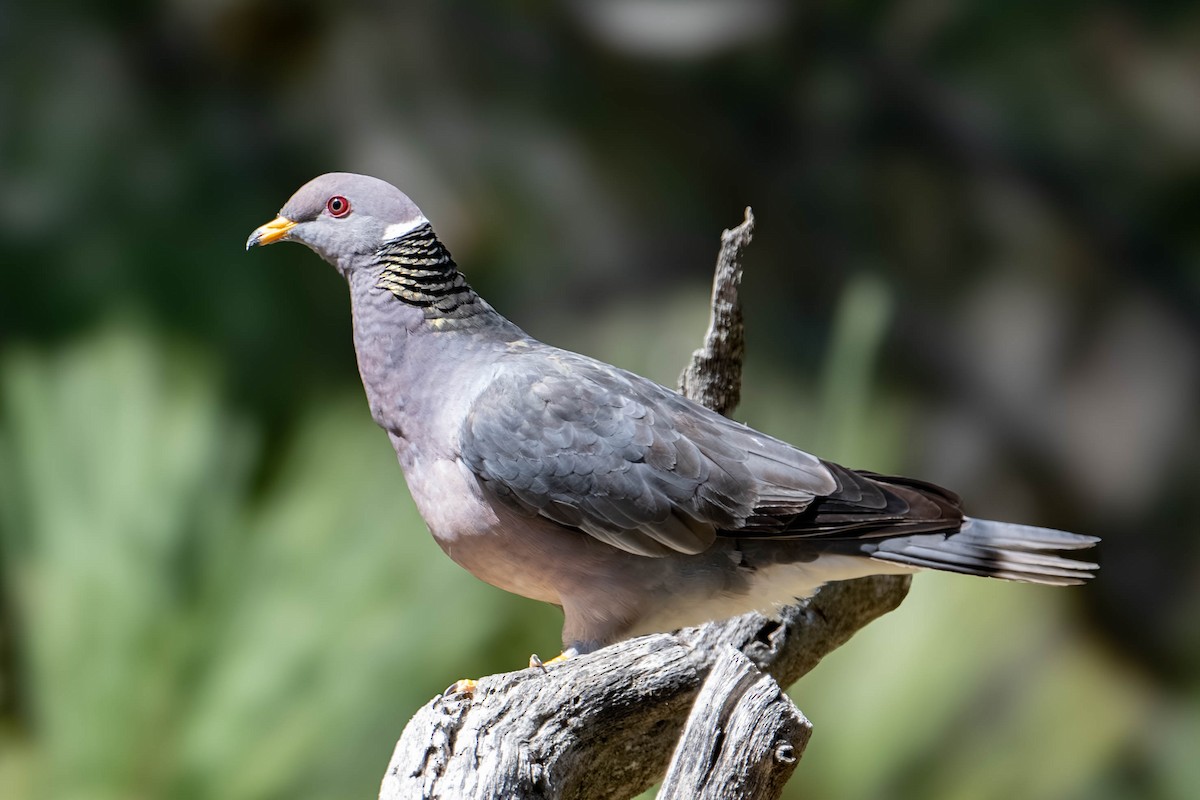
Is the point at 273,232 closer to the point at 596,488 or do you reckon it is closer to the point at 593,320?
the point at 596,488

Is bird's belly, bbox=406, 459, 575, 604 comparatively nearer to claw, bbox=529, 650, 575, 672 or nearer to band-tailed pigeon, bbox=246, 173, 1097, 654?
band-tailed pigeon, bbox=246, 173, 1097, 654

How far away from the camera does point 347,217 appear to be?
2135 mm

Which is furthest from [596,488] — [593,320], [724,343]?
[593,320]

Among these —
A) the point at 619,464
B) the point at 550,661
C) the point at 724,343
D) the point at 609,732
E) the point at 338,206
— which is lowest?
the point at 609,732

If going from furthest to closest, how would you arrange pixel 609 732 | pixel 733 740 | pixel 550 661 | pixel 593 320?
pixel 593 320
pixel 550 661
pixel 609 732
pixel 733 740

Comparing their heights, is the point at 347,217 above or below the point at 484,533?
above

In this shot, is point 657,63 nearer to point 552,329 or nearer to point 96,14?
point 552,329

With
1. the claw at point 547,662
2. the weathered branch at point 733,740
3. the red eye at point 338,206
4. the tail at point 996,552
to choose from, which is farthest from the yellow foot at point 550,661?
the red eye at point 338,206

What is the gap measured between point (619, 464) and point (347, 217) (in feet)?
2.22

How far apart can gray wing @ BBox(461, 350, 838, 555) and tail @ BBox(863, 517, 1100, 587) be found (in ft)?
0.57

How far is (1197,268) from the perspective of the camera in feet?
15.7

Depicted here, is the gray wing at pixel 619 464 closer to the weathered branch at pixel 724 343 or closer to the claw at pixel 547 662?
the claw at pixel 547 662

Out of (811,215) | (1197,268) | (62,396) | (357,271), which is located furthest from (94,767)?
(1197,268)

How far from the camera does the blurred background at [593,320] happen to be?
3588mm
